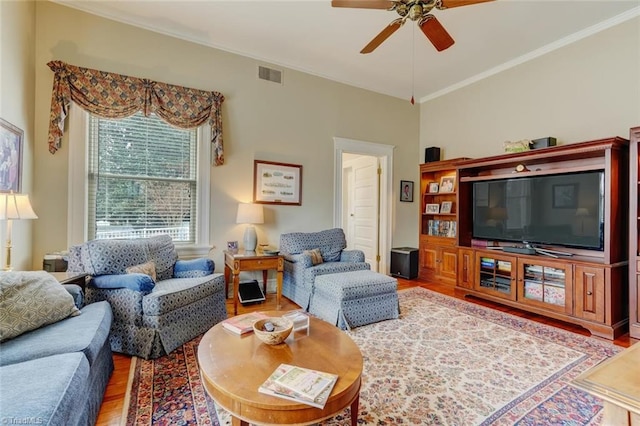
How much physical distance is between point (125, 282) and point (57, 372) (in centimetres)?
114

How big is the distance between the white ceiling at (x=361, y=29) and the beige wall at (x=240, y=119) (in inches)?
7.8

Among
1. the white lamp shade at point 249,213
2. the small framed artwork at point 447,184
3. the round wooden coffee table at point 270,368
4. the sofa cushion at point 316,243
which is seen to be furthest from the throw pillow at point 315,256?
the small framed artwork at point 447,184

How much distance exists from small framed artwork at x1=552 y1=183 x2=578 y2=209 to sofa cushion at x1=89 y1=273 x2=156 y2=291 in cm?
411

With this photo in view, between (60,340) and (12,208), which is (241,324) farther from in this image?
(12,208)

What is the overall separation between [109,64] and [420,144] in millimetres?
4785

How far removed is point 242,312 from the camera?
11.0ft

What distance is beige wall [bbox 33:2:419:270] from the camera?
3.01 meters

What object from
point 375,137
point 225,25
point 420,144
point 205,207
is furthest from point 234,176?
point 420,144

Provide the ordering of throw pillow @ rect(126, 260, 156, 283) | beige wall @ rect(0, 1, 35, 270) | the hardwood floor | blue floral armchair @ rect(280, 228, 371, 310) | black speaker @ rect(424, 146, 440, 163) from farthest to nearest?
black speaker @ rect(424, 146, 440, 163) → blue floral armchair @ rect(280, 228, 371, 310) → throw pillow @ rect(126, 260, 156, 283) → beige wall @ rect(0, 1, 35, 270) → the hardwood floor

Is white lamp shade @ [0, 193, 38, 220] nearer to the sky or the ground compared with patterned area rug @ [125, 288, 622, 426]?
nearer to the sky

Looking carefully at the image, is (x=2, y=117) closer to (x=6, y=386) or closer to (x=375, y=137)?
(x=6, y=386)

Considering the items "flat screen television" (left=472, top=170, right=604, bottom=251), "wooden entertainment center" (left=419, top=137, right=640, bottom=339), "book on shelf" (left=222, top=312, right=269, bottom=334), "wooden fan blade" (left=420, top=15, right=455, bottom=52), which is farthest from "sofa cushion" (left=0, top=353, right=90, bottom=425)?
"flat screen television" (left=472, top=170, right=604, bottom=251)

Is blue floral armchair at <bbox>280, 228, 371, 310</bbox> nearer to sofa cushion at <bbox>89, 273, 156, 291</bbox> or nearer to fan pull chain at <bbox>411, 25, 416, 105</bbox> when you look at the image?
sofa cushion at <bbox>89, 273, 156, 291</bbox>

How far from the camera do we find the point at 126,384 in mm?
1948
